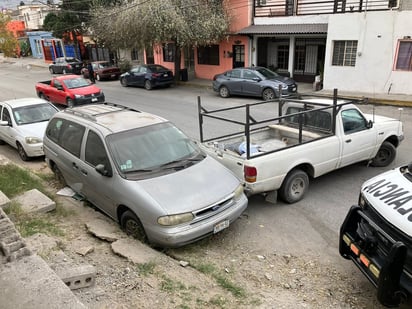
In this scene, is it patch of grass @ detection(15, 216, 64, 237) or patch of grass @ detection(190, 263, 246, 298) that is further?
patch of grass @ detection(15, 216, 64, 237)

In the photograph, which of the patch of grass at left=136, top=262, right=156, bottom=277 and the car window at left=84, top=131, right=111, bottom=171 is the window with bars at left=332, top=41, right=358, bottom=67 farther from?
the patch of grass at left=136, top=262, right=156, bottom=277

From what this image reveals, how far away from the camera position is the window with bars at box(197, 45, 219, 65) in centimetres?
2489

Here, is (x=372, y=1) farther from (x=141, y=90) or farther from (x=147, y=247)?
(x=147, y=247)

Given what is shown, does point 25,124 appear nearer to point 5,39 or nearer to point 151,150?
point 151,150

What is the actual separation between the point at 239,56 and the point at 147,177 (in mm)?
19582

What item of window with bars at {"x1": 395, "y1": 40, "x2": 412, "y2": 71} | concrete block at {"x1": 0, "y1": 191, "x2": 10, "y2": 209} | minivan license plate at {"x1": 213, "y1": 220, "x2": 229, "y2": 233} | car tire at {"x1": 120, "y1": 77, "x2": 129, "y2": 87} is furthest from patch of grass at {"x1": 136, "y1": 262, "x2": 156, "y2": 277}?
car tire at {"x1": 120, "y1": 77, "x2": 129, "y2": 87}

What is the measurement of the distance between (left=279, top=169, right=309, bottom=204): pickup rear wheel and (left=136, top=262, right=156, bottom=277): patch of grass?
10.1 ft

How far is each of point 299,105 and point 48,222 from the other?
547 centimetres

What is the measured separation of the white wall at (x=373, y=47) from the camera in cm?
1602

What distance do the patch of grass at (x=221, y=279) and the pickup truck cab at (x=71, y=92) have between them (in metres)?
13.4

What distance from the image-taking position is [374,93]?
55.6 feet

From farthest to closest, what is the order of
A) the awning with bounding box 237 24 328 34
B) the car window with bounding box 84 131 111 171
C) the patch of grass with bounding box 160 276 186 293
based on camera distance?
the awning with bounding box 237 24 328 34 → the car window with bounding box 84 131 111 171 → the patch of grass with bounding box 160 276 186 293

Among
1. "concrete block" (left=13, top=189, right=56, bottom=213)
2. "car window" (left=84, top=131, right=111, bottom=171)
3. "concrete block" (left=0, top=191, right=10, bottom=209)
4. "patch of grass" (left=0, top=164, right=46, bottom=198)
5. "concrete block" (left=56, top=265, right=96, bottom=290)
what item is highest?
"car window" (left=84, top=131, right=111, bottom=171)

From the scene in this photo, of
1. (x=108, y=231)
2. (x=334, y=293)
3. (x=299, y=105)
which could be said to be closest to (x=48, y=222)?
Answer: (x=108, y=231)
